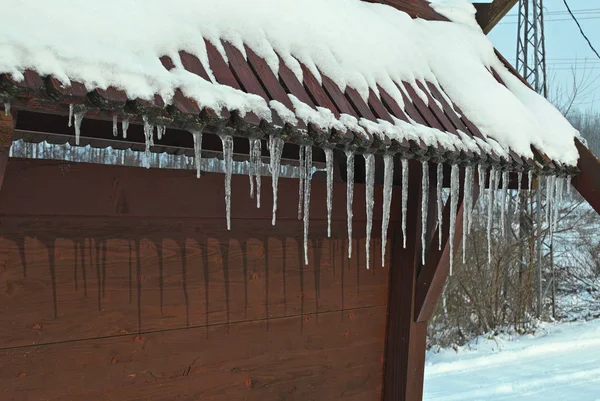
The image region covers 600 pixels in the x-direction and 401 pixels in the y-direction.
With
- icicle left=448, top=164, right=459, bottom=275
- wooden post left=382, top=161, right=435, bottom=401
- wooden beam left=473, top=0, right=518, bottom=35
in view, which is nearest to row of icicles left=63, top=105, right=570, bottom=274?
icicle left=448, top=164, right=459, bottom=275

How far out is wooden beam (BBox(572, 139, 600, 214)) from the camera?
11.3ft

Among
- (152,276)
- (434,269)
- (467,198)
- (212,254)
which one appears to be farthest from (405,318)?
(152,276)

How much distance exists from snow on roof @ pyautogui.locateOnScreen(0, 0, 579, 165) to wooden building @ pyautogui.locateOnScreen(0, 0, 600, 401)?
4cm

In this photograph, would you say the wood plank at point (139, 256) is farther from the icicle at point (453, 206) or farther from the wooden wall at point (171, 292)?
the icicle at point (453, 206)

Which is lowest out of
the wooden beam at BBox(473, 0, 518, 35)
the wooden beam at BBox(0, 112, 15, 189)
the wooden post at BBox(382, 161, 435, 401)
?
the wooden post at BBox(382, 161, 435, 401)

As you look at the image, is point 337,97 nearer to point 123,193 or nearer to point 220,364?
point 123,193

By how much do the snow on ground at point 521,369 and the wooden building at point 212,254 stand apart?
403cm

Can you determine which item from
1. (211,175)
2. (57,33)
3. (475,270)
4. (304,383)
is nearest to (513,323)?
(475,270)

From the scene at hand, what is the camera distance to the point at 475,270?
1134cm

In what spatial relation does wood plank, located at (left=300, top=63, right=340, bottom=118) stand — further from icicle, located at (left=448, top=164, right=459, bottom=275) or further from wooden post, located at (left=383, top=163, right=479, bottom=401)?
wooden post, located at (left=383, top=163, right=479, bottom=401)

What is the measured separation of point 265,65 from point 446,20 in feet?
7.23

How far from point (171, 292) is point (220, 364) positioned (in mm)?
487

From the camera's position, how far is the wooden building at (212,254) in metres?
2.18

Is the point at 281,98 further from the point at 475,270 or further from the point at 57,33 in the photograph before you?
the point at 475,270
